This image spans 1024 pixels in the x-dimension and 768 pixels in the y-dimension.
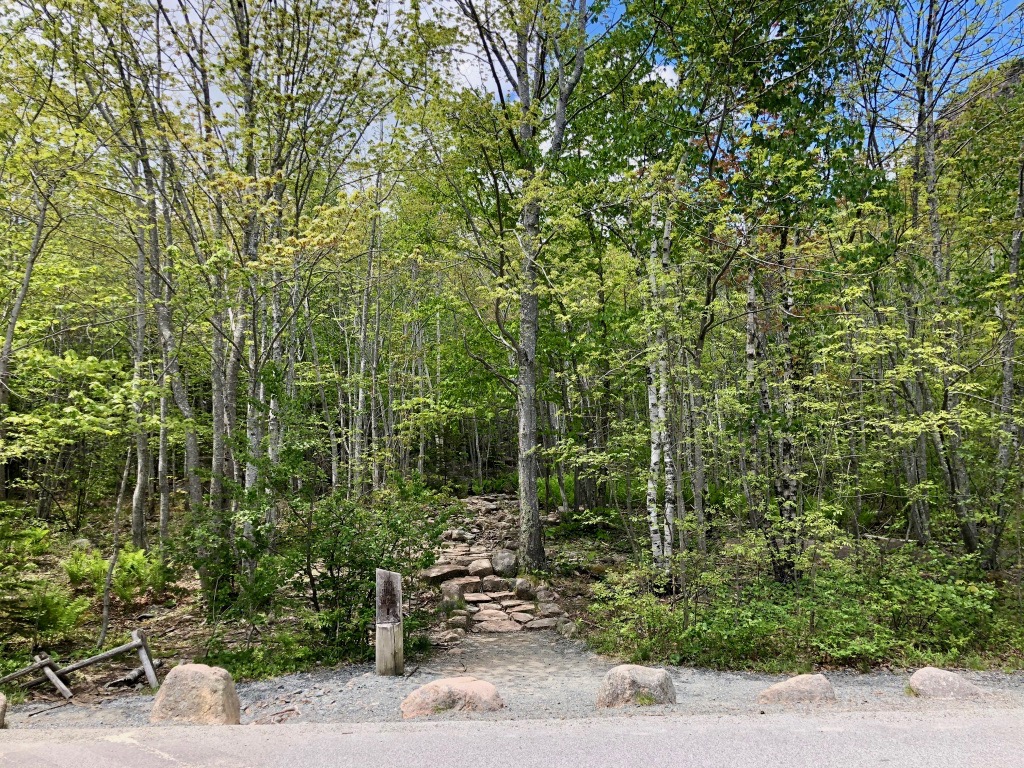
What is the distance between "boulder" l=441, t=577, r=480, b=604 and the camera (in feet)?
27.7

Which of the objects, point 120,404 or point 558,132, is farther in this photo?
point 558,132

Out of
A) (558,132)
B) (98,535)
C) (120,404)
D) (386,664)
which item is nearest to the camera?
(386,664)

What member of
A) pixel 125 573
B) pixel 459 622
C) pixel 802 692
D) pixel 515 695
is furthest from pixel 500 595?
pixel 125 573

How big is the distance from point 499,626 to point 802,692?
4347mm

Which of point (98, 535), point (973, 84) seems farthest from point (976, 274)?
point (98, 535)

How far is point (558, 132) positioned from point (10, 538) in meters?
10.2

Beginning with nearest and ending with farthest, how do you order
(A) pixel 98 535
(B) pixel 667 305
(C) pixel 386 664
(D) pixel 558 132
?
(C) pixel 386 664 → (B) pixel 667 305 → (D) pixel 558 132 → (A) pixel 98 535

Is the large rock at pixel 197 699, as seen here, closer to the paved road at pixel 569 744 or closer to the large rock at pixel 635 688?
the paved road at pixel 569 744

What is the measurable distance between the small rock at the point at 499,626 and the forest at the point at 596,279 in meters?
1.06

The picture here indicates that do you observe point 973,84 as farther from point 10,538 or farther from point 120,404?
point 10,538

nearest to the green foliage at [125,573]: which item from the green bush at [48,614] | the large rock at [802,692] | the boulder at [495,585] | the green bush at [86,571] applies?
the green bush at [86,571]

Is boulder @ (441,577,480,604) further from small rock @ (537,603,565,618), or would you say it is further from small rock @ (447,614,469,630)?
small rock @ (537,603,565,618)

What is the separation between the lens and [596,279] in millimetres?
10805

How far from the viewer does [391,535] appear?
6.46 metres
